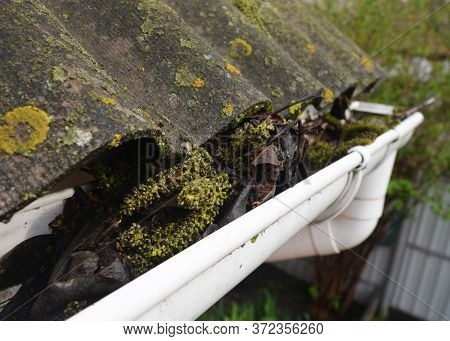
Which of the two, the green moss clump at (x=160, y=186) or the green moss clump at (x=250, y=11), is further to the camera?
the green moss clump at (x=250, y=11)

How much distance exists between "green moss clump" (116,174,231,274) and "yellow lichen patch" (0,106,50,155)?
33 centimetres

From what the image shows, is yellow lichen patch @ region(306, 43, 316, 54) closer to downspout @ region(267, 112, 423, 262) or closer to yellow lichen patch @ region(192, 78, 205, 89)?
downspout @ region(267, 112, 423, 262)

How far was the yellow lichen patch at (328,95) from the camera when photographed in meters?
1.74

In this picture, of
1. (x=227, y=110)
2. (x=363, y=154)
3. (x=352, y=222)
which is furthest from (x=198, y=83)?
(x=352, y=222)

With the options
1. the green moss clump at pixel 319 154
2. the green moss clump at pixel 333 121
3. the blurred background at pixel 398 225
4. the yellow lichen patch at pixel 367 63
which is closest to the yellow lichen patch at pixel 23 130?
the green moss clump at pixel 319 154

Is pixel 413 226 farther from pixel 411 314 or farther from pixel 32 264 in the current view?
pixel 32 264

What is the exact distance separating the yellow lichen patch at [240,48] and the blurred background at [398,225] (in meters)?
2.57

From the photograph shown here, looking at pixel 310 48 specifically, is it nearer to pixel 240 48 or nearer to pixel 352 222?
pixel 240 48

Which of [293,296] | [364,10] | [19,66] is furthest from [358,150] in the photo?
[293,296]

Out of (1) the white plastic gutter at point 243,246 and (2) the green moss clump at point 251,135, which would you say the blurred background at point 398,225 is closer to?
(1) the white plastic gutter at point 243,246

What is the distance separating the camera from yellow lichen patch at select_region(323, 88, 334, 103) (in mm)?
1741

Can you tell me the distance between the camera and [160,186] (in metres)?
1.06

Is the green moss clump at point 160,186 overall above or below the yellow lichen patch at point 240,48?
below

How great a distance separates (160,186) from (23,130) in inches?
13.8
